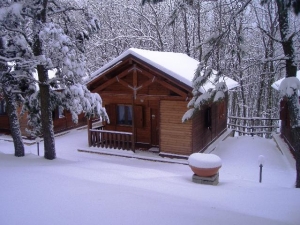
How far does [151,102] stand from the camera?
1524cm

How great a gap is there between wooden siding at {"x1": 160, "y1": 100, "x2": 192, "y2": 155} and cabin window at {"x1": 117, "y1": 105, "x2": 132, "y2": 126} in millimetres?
2788

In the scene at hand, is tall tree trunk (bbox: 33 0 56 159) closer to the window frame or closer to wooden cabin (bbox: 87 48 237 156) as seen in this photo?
wooden cabin (bbox: 87 48 237 156)

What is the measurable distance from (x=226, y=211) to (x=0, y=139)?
1675 cm

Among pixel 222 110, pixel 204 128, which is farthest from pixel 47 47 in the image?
pixel 222 110

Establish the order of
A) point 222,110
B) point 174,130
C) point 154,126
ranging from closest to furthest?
point 174,130, point 154,126, point 222,110

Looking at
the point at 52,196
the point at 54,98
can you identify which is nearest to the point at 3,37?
the point at 54,98

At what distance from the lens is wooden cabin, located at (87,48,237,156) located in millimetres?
13078

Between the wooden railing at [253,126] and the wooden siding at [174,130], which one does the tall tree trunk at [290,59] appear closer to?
the wooden siding at [174,130]

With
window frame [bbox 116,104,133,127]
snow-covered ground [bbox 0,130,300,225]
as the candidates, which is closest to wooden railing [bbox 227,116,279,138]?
window frame [bbox 116,104,133,127]

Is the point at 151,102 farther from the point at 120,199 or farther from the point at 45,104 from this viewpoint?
the point at 120,199

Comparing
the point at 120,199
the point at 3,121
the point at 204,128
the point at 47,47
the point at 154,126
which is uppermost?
the point at 47,47

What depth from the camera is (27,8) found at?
31.7 ft

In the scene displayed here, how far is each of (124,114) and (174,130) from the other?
12.1 feet

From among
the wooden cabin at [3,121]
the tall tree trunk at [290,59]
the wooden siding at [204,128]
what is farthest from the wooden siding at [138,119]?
the wooden cabin at [3,121]
